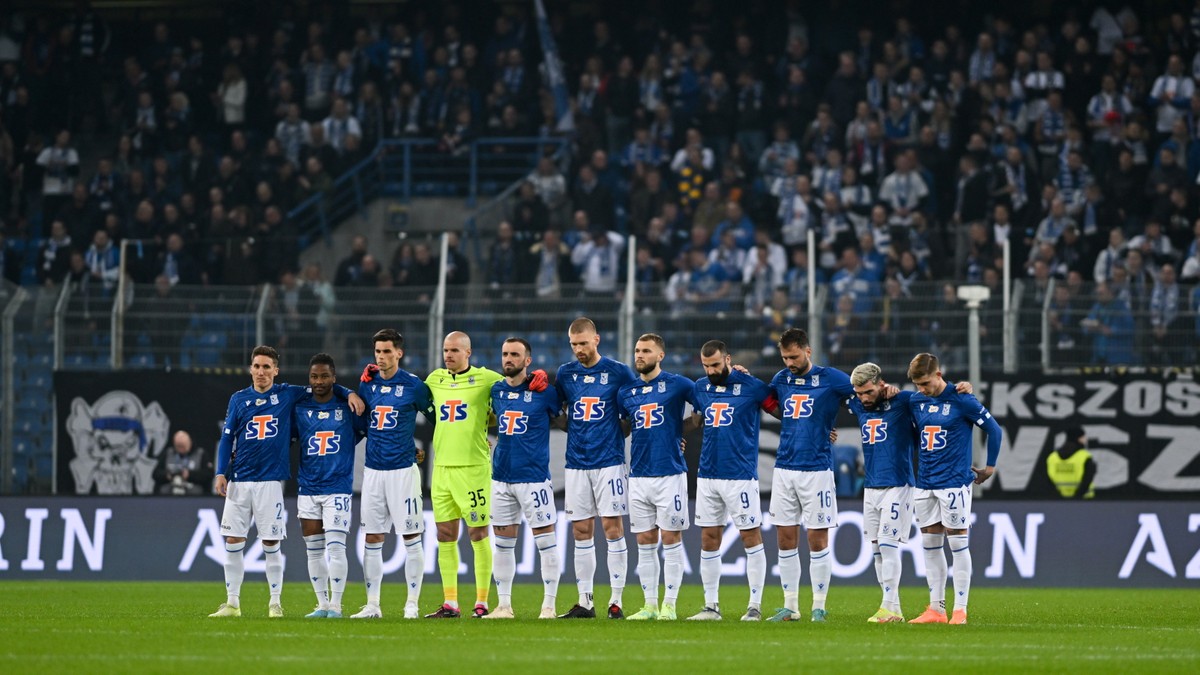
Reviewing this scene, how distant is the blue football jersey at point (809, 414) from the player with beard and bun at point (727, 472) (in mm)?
221

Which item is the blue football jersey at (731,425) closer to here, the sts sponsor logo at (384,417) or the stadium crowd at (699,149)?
the sts sponsor logo at (384,417)

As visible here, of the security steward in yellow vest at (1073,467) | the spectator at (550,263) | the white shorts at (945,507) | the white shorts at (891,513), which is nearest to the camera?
the white shorts at (945,507)

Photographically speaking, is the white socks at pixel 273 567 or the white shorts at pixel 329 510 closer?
the white shorts at pixel 329 510

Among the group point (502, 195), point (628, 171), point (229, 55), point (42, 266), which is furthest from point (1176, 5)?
point (42, 266)

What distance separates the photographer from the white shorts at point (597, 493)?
13953 millimetres

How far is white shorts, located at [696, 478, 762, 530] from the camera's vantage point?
46.0ft

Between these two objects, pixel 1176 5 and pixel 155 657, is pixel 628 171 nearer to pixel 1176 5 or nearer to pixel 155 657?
pixel 1176 5

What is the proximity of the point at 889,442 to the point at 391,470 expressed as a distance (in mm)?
4145

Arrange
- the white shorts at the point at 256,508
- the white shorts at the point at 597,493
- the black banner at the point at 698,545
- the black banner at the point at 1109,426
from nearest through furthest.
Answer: the white shorts at the point at 597,493 → the white shorts at the point at 256,508 → the black banner at the point at 698,545 → the black banner at the point at 1109,426

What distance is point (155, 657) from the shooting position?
10766 millimetres

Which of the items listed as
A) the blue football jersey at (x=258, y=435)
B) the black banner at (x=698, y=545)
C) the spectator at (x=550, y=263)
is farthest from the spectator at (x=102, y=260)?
the blue football jersey at (x=258, y=435)

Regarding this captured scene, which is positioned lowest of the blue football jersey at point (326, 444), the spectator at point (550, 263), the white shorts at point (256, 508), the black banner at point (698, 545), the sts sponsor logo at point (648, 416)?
the black banner at point (698, 545)

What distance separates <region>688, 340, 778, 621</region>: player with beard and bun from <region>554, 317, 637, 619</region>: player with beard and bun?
687 millimetres

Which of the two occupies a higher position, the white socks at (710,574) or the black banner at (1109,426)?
the black banner at (1109,426)
